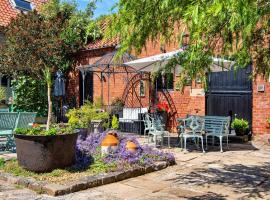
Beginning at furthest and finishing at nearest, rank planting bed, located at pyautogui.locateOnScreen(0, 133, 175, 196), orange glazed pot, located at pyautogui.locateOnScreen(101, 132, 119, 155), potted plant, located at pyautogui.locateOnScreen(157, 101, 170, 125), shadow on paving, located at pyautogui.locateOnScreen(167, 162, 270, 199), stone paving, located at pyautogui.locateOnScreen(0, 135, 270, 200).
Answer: potted plant, located at pyautogui.locateOnScreen(157, 101, 170, 125), orange glazed pot, located at pyautogui.locateOnScreen(101, 132, 119, 155), shadow on paving, located at pyautogui.locateOnScreen(167, 162, 270, 199), planting bed, located at pyautogui.locateOnScreen(0, 133, 175, 196), stone paving, located at pyautogui.locateOnScreen(0, 135, 270, 200)

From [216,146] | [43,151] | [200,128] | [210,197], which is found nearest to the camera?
[210,197]

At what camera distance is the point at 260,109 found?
11.5m

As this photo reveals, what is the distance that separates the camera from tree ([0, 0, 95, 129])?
51.2ft

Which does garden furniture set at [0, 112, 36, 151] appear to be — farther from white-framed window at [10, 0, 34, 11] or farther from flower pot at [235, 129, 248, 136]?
white-framed window at [10, 0, 34, 11]

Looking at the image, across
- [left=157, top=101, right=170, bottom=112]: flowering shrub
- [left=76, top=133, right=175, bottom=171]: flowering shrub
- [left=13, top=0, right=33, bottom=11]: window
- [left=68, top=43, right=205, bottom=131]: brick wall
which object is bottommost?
[left=76, top=133, right=175, bottom=171]: flowering shrub

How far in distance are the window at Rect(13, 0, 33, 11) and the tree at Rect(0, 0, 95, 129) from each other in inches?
152

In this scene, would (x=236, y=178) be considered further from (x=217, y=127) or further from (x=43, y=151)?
(x=43, y=151)

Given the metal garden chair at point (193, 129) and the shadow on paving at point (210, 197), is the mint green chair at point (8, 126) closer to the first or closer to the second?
the metal garden chair at point (193, 129)

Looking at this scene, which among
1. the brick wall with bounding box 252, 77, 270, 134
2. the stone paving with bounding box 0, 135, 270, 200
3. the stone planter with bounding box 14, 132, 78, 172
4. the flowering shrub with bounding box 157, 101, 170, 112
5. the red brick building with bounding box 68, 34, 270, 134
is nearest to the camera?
the stone paving with bounding box 0, 135, 270, 200

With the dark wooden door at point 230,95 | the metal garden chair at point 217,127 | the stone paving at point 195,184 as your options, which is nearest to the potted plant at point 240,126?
the dark wooden door at point 230,95

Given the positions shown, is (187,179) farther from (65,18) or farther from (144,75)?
(65,18)

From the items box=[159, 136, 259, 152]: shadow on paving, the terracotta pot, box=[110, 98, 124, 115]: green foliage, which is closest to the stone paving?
the terracotta pot

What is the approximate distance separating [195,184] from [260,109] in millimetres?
5827

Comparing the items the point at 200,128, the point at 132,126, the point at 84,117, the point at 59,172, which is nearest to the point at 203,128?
the point at 200,128
